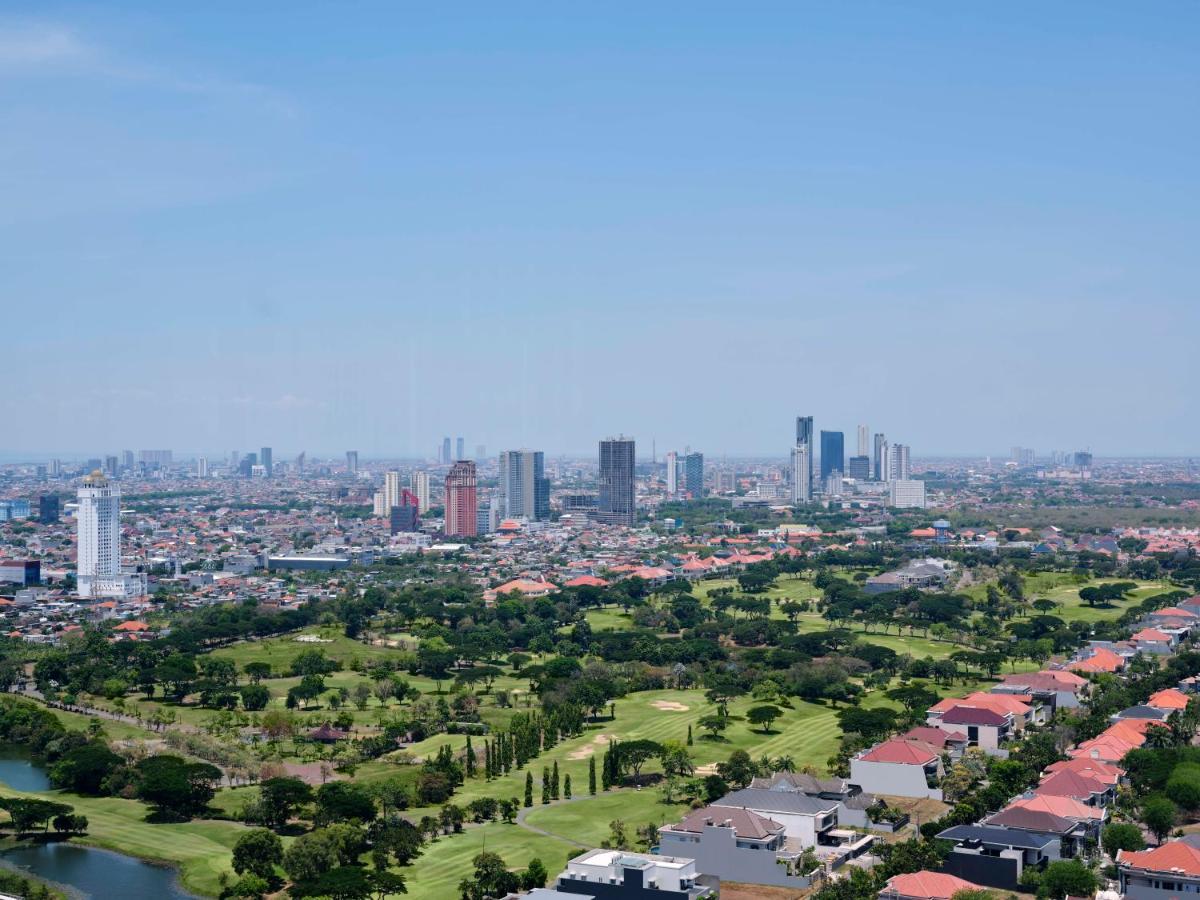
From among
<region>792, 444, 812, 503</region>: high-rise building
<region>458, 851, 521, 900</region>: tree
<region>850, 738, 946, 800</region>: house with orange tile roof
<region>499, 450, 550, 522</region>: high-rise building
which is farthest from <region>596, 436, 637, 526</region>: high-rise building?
<region>458, 851, 521, 900</region>: tree

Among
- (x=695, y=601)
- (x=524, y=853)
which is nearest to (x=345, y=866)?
(x=524, y=853)

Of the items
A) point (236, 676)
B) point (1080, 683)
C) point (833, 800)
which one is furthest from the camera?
point (236, 676)

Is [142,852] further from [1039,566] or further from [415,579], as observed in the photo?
[1039,566]

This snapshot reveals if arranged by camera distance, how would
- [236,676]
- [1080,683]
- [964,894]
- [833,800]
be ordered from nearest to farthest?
[964,894] → [833,800] → [1080,683] → [236,676]

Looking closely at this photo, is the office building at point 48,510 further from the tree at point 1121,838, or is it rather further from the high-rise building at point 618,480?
the tree at point 1121,838

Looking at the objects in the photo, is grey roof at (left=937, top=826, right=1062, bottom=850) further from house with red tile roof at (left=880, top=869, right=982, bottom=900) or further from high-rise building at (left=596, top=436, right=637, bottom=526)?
high-rise building at (left=596, top=436, right=637, bottom=526)
